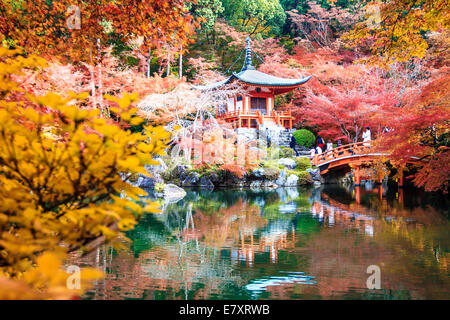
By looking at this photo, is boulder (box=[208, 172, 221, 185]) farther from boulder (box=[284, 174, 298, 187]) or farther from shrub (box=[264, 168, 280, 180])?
boulder (box=[284, 174, 298, 187])

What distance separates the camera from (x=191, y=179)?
1430 centimetres

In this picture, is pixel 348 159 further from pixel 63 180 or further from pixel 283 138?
pixel 63 180

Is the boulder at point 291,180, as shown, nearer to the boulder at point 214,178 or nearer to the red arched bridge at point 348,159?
the red arched bridge at point 348,159

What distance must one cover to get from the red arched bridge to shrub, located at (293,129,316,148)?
8.72 ft

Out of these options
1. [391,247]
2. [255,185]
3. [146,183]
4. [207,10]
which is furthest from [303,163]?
[207,10]

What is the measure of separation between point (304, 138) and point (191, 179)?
25.5ft

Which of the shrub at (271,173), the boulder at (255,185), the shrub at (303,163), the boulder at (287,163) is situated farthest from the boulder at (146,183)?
Answer: the shrub at (303,163)

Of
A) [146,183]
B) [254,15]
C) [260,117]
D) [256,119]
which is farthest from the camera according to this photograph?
[254,15]

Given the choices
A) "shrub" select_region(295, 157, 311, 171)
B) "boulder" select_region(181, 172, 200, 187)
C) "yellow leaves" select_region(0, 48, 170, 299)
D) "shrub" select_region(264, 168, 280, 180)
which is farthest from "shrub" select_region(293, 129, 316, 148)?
"yellow leaves" select_region(0, 48, 170, 299)

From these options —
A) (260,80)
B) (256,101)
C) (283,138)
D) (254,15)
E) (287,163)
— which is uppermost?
(254,15)

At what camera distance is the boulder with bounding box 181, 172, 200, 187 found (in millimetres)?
14242

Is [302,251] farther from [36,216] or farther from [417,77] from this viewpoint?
[417,77]

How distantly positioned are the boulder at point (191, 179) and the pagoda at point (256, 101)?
190 inches

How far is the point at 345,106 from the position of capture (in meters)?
16.2
